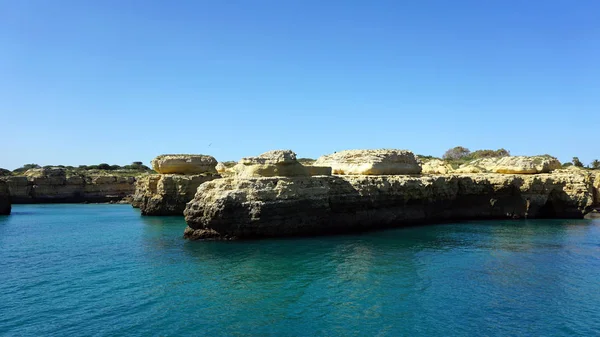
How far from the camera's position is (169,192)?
4809 cm

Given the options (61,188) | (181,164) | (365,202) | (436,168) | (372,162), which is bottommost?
(365,202)

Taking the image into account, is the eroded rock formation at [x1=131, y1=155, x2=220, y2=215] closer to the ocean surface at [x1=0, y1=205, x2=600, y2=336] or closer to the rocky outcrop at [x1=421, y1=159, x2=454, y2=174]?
the ocean surface at [x1=0, y1=205, x2=600, y2=336]

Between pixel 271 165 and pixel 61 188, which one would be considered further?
pixel 61 188

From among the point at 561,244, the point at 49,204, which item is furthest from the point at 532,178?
the point at 49,204

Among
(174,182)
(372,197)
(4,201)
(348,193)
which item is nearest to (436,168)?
(372,197)

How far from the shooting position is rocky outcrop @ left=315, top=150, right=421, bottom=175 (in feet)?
124

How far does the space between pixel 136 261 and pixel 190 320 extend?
1016 cm

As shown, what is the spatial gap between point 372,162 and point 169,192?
77.0 ft

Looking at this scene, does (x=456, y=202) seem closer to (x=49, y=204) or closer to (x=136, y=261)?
(x=136, y=261)

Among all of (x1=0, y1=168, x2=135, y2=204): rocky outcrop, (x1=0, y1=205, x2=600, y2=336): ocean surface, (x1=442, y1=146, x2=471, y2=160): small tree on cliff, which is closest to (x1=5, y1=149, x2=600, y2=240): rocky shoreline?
(x1=0, y1=205, x2=600, y2=336): ocean surface

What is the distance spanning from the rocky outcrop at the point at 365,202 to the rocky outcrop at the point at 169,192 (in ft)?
60.7

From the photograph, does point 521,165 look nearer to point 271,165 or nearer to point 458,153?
A: point 271,165

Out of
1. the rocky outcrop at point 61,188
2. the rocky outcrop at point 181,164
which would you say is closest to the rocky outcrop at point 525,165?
the rocky outcrop at point 181,164

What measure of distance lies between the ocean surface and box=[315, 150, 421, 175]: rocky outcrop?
374 inches
